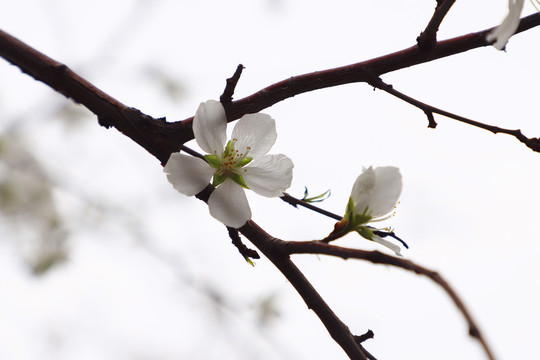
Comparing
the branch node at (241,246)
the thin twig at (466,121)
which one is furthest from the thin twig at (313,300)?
the thin twig at (466,121)

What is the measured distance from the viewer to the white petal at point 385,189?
418mm

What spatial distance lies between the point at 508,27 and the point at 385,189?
0.16 metres

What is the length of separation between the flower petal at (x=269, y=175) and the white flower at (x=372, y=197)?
6 centimetres

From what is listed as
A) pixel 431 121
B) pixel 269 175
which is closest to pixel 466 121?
pixel 431 121

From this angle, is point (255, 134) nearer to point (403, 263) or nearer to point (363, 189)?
point (363, 189)

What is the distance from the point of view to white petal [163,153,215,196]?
392 millimetres

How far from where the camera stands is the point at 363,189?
1.37ft

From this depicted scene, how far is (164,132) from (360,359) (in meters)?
0.24

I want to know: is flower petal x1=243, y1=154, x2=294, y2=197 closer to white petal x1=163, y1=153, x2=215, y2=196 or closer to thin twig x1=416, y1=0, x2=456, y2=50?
white petal x1=163, y1=153, x2=215, y2=196

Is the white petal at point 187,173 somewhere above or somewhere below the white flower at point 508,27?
above

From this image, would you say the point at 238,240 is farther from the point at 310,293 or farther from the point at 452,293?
the point at 452,293

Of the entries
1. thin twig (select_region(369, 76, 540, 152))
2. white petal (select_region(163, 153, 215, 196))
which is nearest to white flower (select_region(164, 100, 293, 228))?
white petal (select_region(163, 153, 215, 196))

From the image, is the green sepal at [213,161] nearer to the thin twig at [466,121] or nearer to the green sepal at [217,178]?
the green sepal at [217,178]

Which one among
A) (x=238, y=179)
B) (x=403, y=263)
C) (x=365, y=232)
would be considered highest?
(x=238, y=179)
